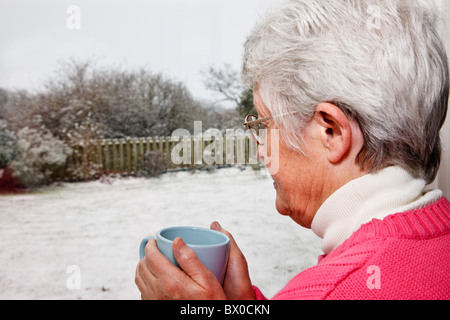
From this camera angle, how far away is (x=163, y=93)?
1690mm

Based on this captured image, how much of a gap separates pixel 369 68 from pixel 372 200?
20 centimetres

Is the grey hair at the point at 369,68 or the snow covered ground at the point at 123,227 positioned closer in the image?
the grey hair at the point at 369,68

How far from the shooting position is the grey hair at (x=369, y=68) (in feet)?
1.74

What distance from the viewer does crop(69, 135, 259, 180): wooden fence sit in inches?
61.7

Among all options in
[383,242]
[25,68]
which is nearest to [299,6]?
[383,242]

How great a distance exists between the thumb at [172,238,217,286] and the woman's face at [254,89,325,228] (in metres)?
0.21

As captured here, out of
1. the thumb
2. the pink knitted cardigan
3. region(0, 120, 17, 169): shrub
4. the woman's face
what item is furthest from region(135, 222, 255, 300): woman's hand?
region(0, 120, 17, 169): shrub

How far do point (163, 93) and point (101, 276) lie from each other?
0.84m

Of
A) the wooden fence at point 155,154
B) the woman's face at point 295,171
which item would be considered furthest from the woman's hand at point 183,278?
the wooden fence at point 155,154

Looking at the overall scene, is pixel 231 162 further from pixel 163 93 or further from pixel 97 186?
pixel 97 186

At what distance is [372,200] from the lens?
22.6 inches

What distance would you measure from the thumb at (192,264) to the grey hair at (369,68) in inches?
9.9

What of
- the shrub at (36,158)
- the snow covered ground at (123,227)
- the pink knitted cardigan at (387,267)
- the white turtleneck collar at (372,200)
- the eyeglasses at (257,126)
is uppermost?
the eyeglasses at (257,126)

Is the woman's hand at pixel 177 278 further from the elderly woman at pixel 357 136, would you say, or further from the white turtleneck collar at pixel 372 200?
the white turtleneck collar at pixel 372 200
